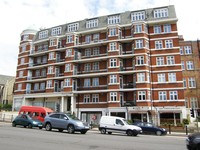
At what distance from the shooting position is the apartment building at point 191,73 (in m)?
40.7

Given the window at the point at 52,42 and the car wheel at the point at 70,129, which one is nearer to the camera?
the car wheel at the point at 70,129

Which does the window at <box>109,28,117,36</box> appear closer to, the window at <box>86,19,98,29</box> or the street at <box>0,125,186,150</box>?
the window at <box>86,19,98,29</box>

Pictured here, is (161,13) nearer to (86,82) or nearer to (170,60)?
(170,60)

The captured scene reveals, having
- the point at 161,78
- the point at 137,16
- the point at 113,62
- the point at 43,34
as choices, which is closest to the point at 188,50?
the point at 161,78

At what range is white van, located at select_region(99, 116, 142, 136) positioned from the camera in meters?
19.4

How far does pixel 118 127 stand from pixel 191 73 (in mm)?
28273

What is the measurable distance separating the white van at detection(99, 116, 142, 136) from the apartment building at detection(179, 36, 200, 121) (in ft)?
81.0

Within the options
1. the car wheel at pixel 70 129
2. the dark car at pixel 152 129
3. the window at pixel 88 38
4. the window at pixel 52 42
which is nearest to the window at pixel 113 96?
the dark car at pixel 152 129

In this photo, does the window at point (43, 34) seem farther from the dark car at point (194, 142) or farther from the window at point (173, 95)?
the dark car at point (194, 142)

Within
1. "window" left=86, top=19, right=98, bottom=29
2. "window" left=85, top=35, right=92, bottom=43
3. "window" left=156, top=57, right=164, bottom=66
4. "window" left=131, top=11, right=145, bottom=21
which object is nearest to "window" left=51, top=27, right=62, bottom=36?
"window" left=86, top=19, right=98, bottom=29

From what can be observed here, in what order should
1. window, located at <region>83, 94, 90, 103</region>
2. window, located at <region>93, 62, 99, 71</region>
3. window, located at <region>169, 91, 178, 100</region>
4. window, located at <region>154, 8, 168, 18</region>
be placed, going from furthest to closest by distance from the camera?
window, located at <region>93, 62, 99, 71</region>
window, located at <region>83, 94, 90, 103</region>
window, located at <region>154, 8, 168, 18</region>
window, located at <region>169, 91, 178, 100</region>

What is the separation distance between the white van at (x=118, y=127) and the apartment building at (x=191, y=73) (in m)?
24.7

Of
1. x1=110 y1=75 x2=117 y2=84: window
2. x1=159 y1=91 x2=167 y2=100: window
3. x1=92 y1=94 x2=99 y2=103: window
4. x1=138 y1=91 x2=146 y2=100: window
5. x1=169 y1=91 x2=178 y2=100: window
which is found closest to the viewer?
x1=169 y1=91 x2=178 y2=100: window

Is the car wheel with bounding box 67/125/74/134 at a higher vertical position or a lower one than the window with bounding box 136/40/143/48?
lower
